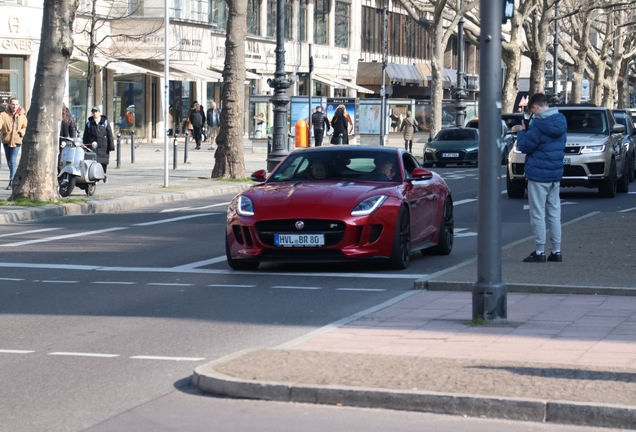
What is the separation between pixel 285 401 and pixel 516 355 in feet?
6.13

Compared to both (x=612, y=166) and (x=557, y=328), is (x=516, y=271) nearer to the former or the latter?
(x=557, y=328)

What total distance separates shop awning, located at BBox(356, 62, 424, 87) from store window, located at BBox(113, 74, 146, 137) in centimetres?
2750

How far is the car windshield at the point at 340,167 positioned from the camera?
45.6 feet

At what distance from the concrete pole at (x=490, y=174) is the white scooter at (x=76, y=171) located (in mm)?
15690

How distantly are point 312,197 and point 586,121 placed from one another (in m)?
13.5

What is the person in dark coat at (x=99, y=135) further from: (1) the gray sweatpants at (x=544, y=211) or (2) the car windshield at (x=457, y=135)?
(2) the car windshield at (x=457, y=135)

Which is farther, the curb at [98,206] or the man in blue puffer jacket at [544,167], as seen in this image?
the curb at [98,206]

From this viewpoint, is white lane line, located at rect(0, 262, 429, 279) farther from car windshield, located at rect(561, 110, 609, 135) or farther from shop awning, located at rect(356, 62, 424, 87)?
shop awning, located at rect(356, 62, 424, 87)

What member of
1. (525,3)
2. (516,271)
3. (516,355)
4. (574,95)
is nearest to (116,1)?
(525,3)

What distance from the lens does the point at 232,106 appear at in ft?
99.8

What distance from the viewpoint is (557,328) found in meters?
9.07

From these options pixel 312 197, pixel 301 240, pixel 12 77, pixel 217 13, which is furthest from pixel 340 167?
pixel 217 13

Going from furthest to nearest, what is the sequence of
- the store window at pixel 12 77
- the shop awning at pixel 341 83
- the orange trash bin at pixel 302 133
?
the shop awning at pixel 341 83 → the store window at pixel 12 77 → the orange trash bin at pixel 302 133

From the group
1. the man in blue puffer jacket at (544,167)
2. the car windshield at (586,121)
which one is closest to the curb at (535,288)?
the man in blue puffer jacket at (544,167)
